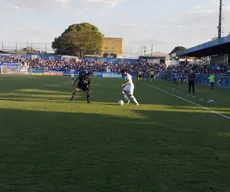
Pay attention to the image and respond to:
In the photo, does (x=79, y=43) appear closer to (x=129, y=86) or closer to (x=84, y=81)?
(x=84, y=81)

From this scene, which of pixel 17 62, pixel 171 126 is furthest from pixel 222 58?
pixel 171 126

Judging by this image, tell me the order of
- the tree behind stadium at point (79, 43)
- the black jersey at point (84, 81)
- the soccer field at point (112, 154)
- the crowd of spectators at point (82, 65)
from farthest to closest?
the tree behind stadium at point (79, 43)
the crowd of spectators at point (82, 65)
the black jersey at point (84, 81)
the soccer field at point (112, 154)

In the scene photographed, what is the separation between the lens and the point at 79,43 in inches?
4166

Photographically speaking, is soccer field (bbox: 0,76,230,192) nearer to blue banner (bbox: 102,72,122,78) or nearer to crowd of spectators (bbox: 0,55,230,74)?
blue banner (bbox: 102,72,122,78)

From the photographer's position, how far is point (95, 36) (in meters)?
109

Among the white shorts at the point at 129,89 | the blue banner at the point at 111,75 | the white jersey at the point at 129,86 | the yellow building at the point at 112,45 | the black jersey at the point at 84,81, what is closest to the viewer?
the white jersey at the point at 129,86

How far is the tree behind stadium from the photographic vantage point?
106 meters

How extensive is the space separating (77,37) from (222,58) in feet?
184

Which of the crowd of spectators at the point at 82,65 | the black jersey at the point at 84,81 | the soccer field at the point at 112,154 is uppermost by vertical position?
the crowd of spectators at the point at 82,65

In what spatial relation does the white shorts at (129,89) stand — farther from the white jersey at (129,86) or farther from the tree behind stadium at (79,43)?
the tree behind stadium at (79,43)

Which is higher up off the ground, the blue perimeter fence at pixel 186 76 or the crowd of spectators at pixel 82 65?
the crowd of spectators at pixel 82 65

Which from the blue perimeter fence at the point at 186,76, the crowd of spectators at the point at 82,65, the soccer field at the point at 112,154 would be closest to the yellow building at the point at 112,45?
the crowd of spectators at the point at 82,65

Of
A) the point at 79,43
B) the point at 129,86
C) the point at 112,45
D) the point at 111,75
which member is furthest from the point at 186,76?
the point at 112,45

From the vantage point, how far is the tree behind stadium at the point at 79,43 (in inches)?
4171
